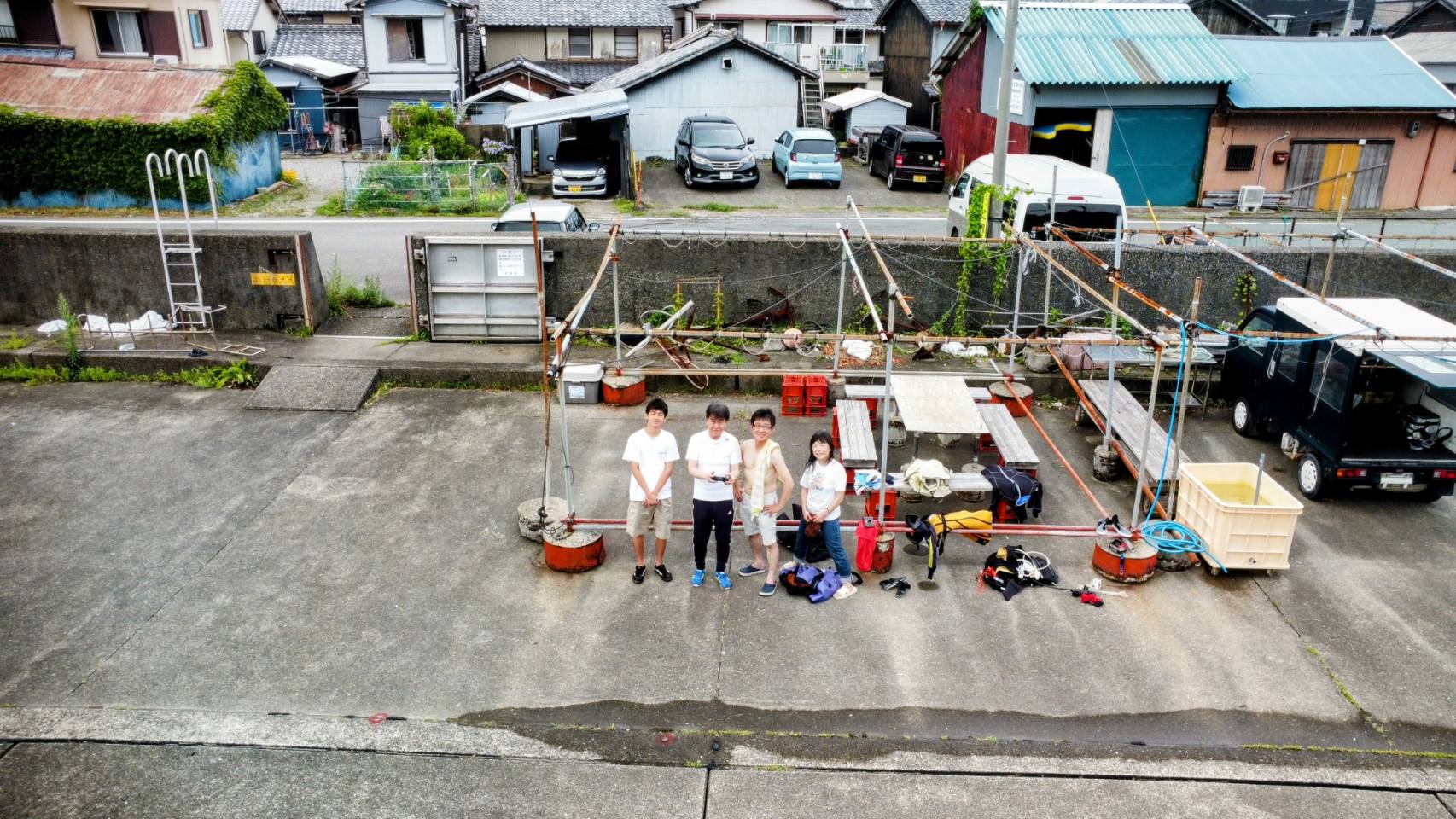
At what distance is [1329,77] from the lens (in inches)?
1125

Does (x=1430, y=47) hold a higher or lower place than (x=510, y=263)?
higher

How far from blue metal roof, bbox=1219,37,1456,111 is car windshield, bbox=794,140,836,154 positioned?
37.2 ft

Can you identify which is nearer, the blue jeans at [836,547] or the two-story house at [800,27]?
the blue jeans at [836,547]

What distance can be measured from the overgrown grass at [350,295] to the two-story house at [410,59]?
2428 cm

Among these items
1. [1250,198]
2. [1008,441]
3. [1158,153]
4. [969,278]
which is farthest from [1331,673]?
[1158,153]

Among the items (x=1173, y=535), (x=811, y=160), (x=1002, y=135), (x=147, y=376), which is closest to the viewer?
(x=1173, y=535)

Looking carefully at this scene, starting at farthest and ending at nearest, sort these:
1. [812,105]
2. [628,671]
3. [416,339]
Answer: [812,105] → [416,339] → [628,671]

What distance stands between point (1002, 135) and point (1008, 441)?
27.8 feet

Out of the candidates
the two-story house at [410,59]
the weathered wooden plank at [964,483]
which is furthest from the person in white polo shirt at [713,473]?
the two-story house at [410,59]

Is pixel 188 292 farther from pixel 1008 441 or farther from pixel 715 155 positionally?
pixel 715 155

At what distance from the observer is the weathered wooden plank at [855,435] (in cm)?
1118

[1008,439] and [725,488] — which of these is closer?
[725,488]

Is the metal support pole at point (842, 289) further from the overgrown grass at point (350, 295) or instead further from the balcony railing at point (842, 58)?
the balcony railing at point (842, 58)

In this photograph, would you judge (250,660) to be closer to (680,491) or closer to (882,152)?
(680,491)
